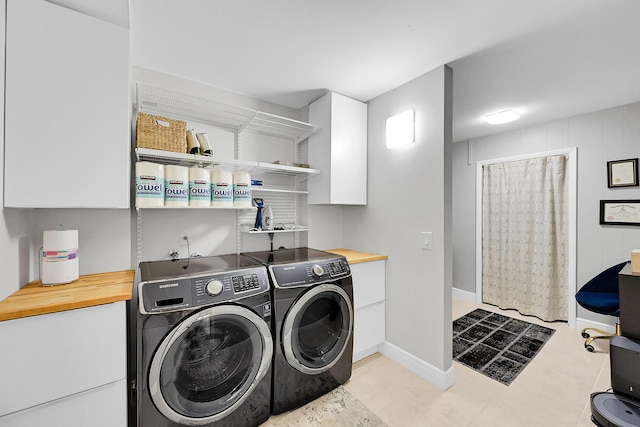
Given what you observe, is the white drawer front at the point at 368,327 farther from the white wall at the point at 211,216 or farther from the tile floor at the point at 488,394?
the white wall at the point at 211,216

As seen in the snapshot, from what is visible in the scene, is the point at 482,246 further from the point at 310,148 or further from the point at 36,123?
the point at 36,123

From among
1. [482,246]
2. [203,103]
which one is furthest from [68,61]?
[482,246]

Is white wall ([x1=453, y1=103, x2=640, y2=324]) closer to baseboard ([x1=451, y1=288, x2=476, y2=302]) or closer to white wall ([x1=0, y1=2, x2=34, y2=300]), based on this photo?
baseboard ([x1=451, y1=288, x2=476, y2=302])

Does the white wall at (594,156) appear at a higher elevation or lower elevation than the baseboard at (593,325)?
higher

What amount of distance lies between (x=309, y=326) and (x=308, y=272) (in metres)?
0.38

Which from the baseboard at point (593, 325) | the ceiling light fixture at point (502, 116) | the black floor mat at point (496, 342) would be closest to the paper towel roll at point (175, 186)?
the black floor mat at point (496, 342)

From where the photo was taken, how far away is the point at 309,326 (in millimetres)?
1877

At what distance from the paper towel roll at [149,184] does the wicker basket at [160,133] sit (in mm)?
150

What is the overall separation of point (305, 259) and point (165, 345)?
985mm

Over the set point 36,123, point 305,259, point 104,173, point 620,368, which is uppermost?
point 36,123

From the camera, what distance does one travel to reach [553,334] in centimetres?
297

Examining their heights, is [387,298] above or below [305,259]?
below

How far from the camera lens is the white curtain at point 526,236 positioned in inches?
128

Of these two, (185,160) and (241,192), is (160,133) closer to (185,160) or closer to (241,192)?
(185,160)
